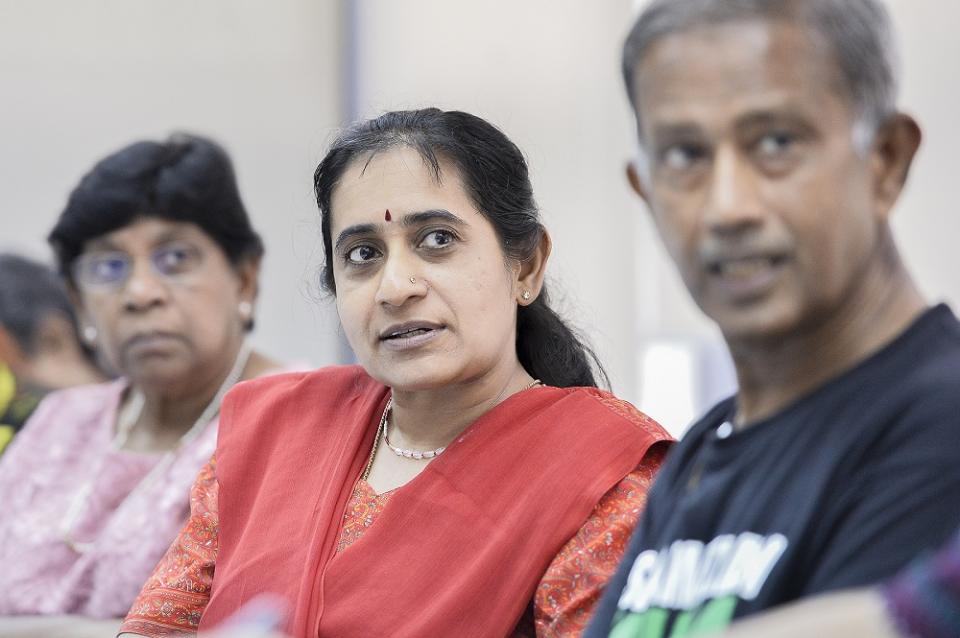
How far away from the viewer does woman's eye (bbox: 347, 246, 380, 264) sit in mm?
2217

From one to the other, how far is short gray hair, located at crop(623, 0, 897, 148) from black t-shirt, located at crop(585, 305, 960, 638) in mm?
203

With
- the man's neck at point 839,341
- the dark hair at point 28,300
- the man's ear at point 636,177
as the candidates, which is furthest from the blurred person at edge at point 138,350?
the man's neck at point 839,341

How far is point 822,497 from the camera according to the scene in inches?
47.2

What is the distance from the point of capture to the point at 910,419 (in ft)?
3.82

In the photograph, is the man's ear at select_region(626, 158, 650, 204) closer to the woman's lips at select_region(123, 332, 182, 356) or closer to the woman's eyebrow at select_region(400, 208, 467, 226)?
the woman's eyebrow at select_region(400, 208, 467, 226)

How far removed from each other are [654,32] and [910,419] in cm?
44

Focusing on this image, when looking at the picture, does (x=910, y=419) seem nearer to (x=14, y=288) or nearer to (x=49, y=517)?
(x=49, y=517)

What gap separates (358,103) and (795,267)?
181 inches

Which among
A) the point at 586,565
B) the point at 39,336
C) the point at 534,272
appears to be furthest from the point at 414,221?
the point at 39,336

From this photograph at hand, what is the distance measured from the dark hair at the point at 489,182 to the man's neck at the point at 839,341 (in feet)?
3.14

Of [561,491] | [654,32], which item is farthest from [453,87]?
[654,32]

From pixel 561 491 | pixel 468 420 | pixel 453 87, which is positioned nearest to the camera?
pixel 561 491

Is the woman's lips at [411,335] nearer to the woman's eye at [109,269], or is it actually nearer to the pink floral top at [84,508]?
the pink floral top at [84,508]

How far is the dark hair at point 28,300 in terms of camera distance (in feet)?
13.7
